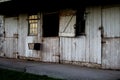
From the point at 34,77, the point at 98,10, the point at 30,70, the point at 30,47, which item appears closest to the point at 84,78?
the point at 34,77

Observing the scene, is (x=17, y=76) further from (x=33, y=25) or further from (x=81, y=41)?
(x=33, y=25)

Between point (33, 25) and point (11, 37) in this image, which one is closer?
point (33, 25)

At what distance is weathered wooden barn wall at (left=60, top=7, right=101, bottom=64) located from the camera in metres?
11.4

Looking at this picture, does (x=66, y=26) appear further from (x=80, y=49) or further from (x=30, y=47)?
(x=30, y=47)

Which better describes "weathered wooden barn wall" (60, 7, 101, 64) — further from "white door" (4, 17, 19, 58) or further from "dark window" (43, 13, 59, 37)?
"white door" (4, 17, 19, 58)

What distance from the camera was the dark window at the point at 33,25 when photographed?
14742 mm

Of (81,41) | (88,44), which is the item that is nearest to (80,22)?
(81,41)

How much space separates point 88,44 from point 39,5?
3.82 m

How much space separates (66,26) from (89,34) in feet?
4.78

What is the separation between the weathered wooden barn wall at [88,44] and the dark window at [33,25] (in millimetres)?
2586

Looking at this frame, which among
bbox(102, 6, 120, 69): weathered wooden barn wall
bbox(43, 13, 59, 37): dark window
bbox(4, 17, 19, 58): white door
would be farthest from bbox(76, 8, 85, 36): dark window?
bbox(4, 17, 19, 58): white door

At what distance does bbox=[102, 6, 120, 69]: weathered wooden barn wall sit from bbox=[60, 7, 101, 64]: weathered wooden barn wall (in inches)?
11.6

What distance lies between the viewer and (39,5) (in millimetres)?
14070

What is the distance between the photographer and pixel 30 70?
428 inches
